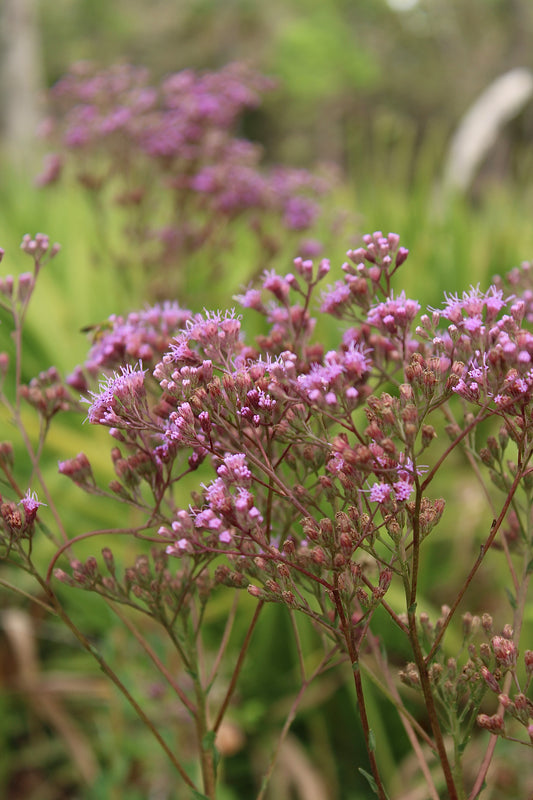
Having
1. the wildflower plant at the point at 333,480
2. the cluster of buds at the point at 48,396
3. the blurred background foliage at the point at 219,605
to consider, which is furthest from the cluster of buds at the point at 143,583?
the blurred background foliage at the point at 219,605

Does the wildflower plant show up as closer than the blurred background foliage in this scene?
Yes

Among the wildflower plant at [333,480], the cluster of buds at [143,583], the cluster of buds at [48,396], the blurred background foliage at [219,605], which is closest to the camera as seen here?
the wildflower plant at [333,480]

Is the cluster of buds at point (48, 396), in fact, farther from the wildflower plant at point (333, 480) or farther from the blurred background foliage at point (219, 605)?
the blurred background foliage at point (219, 605)

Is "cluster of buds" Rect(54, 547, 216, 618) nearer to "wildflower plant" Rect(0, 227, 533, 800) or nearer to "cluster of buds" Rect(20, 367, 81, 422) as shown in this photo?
"wildflower plant" Rect(0, 227, 533, 800)

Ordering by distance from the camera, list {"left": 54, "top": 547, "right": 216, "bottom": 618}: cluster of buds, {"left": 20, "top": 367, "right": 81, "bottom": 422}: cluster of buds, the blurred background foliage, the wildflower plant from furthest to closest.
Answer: the blurred background foliage → {"left": 20, "top": 367, "right": 81, "bottom": 422}: cluster of buds → {"left": 54, "top": 547, "right": 216, "bottom": 618}: cluster of buds → the wildflower plant

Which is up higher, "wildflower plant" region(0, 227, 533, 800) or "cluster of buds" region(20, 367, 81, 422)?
"cluster of buds" region(20, 367, 81, 422)

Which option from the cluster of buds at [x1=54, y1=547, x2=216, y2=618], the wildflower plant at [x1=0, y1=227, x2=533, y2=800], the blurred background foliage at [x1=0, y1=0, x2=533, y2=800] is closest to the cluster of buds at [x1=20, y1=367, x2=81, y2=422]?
the wildflower plant at [x1=0, y1=227, x2=533, y2=800]

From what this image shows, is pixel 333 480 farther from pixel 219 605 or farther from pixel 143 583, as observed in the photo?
pixel 219 605

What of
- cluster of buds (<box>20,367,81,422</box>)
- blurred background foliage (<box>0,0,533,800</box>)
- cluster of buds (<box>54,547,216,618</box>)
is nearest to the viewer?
cluster of buds (<box>54,547,216,618</box>)

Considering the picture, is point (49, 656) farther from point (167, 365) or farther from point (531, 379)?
point (531, 379)

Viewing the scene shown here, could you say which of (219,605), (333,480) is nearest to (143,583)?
(333,480)

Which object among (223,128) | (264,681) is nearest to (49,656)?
(264,681)
